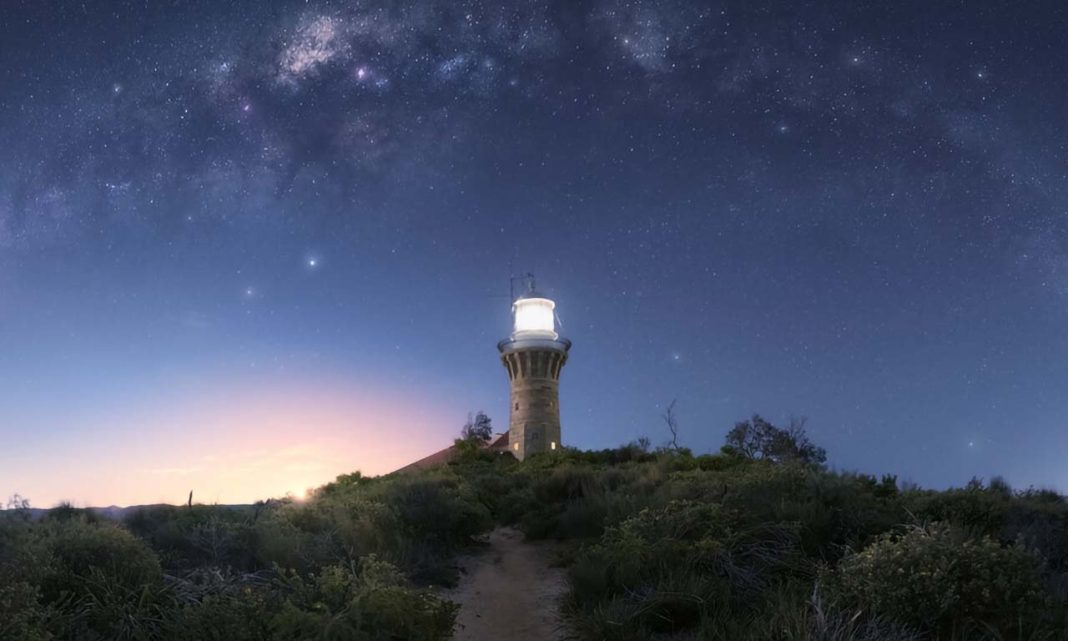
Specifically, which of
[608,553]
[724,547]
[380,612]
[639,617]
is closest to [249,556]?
[380,612]

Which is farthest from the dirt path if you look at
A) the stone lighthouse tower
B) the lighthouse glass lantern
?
the lighthouse glass lantern

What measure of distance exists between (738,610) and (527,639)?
272 cm

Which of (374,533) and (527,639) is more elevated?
(374,533)

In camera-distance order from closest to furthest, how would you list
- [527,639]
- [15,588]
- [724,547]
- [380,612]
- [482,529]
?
Answer: [15,588], [380,612], [527,639], [724,547], [482,529]

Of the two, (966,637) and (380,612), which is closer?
(966,637)

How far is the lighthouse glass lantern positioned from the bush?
125 feet

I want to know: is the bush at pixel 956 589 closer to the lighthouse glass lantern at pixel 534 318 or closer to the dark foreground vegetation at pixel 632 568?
the dark foreground vegetation at pixel 632 568

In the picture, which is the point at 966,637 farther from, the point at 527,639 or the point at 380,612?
the point at 380,612

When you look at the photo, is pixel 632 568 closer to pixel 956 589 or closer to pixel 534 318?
pixel 956 589

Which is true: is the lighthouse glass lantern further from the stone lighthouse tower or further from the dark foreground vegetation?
→ the dark foreground vegetation

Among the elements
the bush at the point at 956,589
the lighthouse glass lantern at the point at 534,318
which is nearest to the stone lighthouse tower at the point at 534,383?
the lighthouse glass lantern at the point at 534,318

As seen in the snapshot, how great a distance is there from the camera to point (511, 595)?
12336mm

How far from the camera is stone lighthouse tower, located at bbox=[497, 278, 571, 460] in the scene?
44.3 metres

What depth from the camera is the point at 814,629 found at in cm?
689
